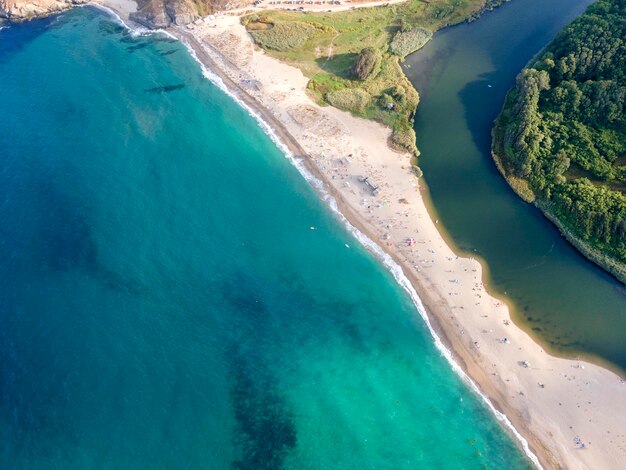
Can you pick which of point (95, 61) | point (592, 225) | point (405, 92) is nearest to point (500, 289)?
point (592, 225)

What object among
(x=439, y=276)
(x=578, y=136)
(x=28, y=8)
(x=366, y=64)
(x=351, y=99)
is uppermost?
(x=28, y=8)

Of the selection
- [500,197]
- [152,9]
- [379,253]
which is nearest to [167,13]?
[152,9]

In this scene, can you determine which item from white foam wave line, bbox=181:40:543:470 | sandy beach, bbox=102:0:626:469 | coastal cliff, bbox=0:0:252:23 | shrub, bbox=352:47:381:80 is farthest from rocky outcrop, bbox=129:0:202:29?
shrub, bbox=352:47:381:80

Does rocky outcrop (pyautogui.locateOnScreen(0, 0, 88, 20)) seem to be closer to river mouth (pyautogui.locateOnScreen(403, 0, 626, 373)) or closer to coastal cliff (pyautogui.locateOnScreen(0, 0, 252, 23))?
coastal cliff (pyautogui.locateOnScreen(0, 0, 252, 23))

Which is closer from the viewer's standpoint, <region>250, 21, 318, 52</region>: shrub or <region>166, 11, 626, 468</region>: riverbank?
<region>166, 11, 626, 468</region>: riverbank

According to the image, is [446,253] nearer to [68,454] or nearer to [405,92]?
[405,92]

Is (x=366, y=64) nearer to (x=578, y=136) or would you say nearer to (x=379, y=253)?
(x=578, y=136)
